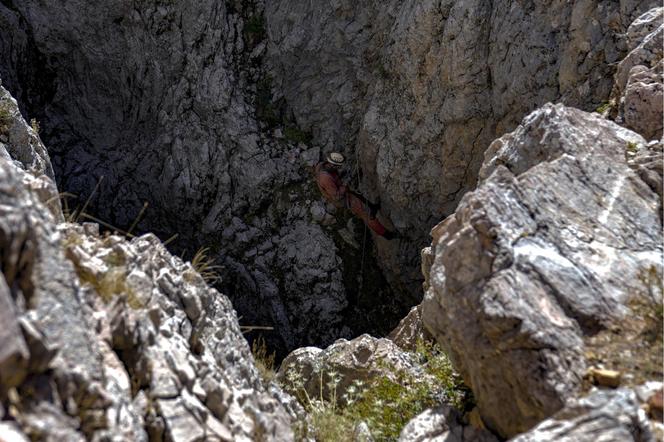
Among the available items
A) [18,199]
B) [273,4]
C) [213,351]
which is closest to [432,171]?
[273,4]

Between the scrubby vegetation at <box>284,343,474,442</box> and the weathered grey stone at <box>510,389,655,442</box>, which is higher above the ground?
the weathered grey stone at <box>510,389,655,442</box>

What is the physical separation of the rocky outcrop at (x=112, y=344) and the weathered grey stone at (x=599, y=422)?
1905 millimetres

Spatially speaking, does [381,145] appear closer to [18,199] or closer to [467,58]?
[467,58]

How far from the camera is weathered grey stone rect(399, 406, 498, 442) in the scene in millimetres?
5656

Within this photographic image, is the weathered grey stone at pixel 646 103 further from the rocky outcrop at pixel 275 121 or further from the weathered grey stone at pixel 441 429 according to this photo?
the rocky outcrop at pixel 275 121

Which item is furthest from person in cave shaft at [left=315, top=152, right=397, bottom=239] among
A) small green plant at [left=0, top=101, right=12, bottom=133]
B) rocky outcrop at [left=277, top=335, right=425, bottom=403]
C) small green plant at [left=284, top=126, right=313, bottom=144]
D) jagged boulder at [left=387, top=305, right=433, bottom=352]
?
small green plant at [left=0, top=101, right=12, bottom=133]

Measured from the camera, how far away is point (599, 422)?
14.1 feet

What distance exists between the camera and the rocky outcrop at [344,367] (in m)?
7.56

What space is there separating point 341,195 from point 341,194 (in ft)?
0.06

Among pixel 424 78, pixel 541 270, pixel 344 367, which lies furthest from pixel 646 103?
pixel 424 78

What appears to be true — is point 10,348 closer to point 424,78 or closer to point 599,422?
point 599,422

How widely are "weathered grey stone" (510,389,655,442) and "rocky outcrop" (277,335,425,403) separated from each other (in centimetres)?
293

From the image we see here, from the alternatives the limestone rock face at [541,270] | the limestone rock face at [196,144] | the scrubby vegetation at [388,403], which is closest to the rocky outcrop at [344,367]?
the scrubby vegetation at [388,403]

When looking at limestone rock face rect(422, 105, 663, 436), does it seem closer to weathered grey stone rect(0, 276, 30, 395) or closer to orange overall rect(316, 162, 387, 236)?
weathered grey stone rect(0, 276, 30, 395)
